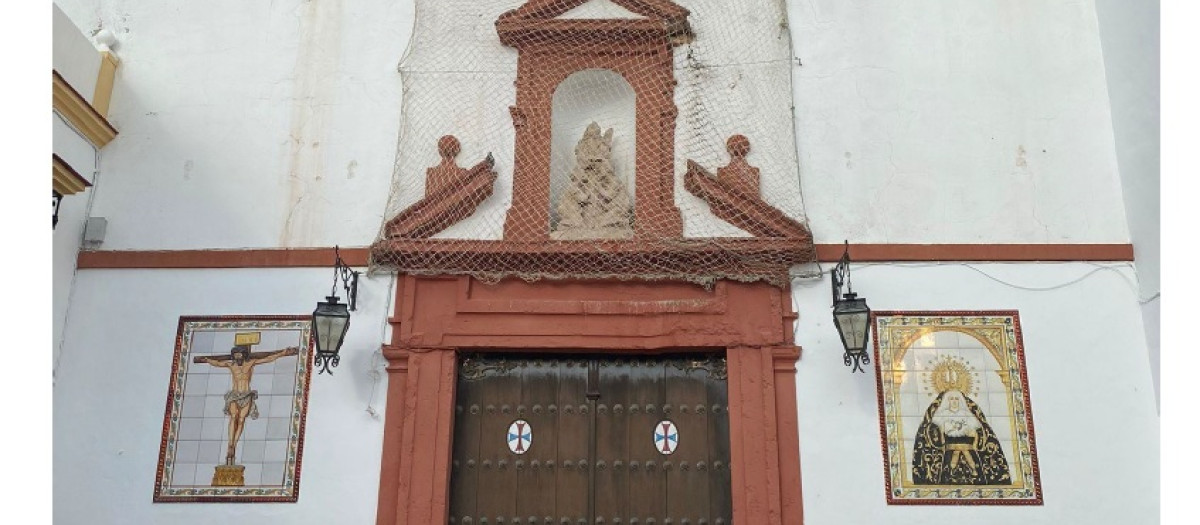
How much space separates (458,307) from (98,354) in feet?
6.51

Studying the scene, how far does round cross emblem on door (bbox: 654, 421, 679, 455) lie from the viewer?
5531 millimetres

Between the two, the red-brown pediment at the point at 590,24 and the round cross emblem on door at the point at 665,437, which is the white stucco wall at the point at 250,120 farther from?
the round cross emblem on door at the point at 665,437

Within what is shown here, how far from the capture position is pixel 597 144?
6.01 meters

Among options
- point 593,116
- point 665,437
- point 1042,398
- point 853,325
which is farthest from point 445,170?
point 1042,398

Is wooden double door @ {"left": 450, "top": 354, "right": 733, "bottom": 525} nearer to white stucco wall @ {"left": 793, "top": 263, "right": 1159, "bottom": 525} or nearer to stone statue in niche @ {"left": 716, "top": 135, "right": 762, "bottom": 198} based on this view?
white stucco wall @ {"left": 793, "top": 263, "right": 1159, "bottom": 525}

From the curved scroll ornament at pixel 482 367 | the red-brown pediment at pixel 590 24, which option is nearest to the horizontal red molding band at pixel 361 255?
the curved scroll ornament at pixel 482 367

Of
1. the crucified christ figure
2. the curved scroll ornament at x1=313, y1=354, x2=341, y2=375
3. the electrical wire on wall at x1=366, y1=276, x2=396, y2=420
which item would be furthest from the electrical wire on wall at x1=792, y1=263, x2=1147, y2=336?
the crucified christ figure

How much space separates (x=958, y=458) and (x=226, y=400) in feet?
12.5

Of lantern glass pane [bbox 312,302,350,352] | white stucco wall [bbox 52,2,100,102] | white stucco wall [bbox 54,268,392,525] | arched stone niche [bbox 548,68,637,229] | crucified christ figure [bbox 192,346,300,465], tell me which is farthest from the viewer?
arched stone niche [bbox 548,68,637,229]

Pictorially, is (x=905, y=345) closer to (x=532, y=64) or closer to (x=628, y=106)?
(x=628, y=106)

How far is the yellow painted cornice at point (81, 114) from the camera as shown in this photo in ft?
18.2

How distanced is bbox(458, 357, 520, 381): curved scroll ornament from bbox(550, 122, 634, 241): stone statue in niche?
0.74 meters

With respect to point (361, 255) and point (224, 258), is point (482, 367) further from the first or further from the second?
point (224, 258)

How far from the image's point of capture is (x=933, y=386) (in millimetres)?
5453
